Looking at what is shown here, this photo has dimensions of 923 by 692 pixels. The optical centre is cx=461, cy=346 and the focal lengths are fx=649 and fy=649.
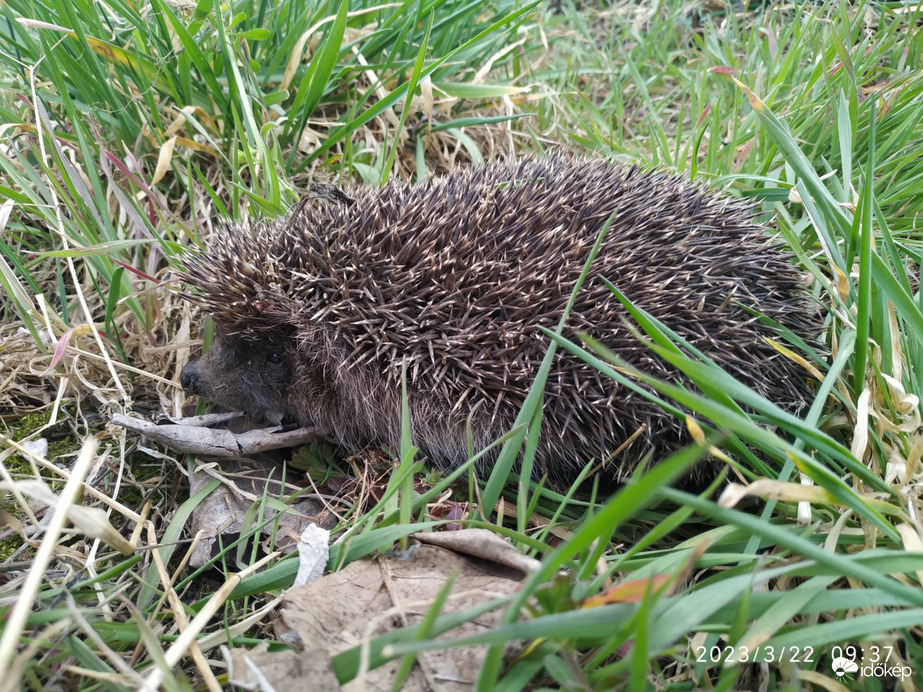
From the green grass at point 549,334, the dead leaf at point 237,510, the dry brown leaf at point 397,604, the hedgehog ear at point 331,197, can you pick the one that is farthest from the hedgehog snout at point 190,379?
the dry brown leaf at point 397,604

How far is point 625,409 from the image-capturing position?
279 cm

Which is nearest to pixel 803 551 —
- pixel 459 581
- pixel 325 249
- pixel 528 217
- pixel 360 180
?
pixel 459 581

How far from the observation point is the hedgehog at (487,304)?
281 centimetres

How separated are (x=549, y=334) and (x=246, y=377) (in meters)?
1.97

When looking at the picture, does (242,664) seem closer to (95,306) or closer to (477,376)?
(477,376)

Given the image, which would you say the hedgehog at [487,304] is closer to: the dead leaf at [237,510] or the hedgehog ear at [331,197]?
the hedgehog ear at [331,197]

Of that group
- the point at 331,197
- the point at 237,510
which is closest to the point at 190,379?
the point at 237,510

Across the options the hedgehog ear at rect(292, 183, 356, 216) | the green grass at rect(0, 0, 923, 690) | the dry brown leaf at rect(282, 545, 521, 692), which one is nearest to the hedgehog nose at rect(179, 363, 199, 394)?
the green grass at rect(0, 0, 923, 690)

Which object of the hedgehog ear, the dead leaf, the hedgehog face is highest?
the hedgehog ear

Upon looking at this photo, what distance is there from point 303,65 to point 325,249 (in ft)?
6.93

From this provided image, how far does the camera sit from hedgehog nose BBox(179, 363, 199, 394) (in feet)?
11.0

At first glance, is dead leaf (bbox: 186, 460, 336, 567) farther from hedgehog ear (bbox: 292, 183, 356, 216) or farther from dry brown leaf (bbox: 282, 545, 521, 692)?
hedgehog ear (bbox: 292, 183, 356, 216)

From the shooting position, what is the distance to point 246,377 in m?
3.46

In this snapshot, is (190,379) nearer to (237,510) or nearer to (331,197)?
(237,510)
